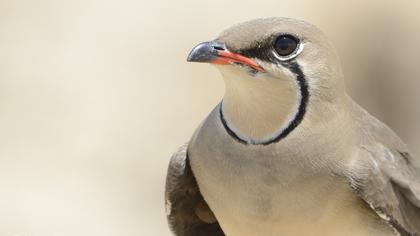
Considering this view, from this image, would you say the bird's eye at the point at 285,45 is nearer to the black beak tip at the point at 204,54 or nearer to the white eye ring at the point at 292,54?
the white eye ring at the point at 292,54

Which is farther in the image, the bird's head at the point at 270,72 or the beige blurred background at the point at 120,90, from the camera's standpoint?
the beige blurred background at the point at 120,90

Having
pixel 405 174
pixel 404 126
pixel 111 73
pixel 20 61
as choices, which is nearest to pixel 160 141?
pixel 111 73

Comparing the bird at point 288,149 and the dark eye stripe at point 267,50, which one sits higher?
the dark eye stripe at point 267,50

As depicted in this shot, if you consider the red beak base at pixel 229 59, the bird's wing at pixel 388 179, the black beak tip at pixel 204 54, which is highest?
the black beak tip at pixel 204 54

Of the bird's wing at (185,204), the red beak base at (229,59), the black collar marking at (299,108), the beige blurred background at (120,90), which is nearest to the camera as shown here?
the red beak base at (229,59)

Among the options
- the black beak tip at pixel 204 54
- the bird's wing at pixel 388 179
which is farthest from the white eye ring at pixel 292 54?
the bird's wing at pixel 388 179

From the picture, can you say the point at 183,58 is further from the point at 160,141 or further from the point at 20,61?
the point at 20,61

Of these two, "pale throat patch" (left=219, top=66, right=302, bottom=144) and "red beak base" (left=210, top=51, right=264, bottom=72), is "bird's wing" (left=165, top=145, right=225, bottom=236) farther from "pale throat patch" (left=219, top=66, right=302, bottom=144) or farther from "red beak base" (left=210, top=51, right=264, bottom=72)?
"red beak base" (left=210, top=51, right=264, bottom=72)
